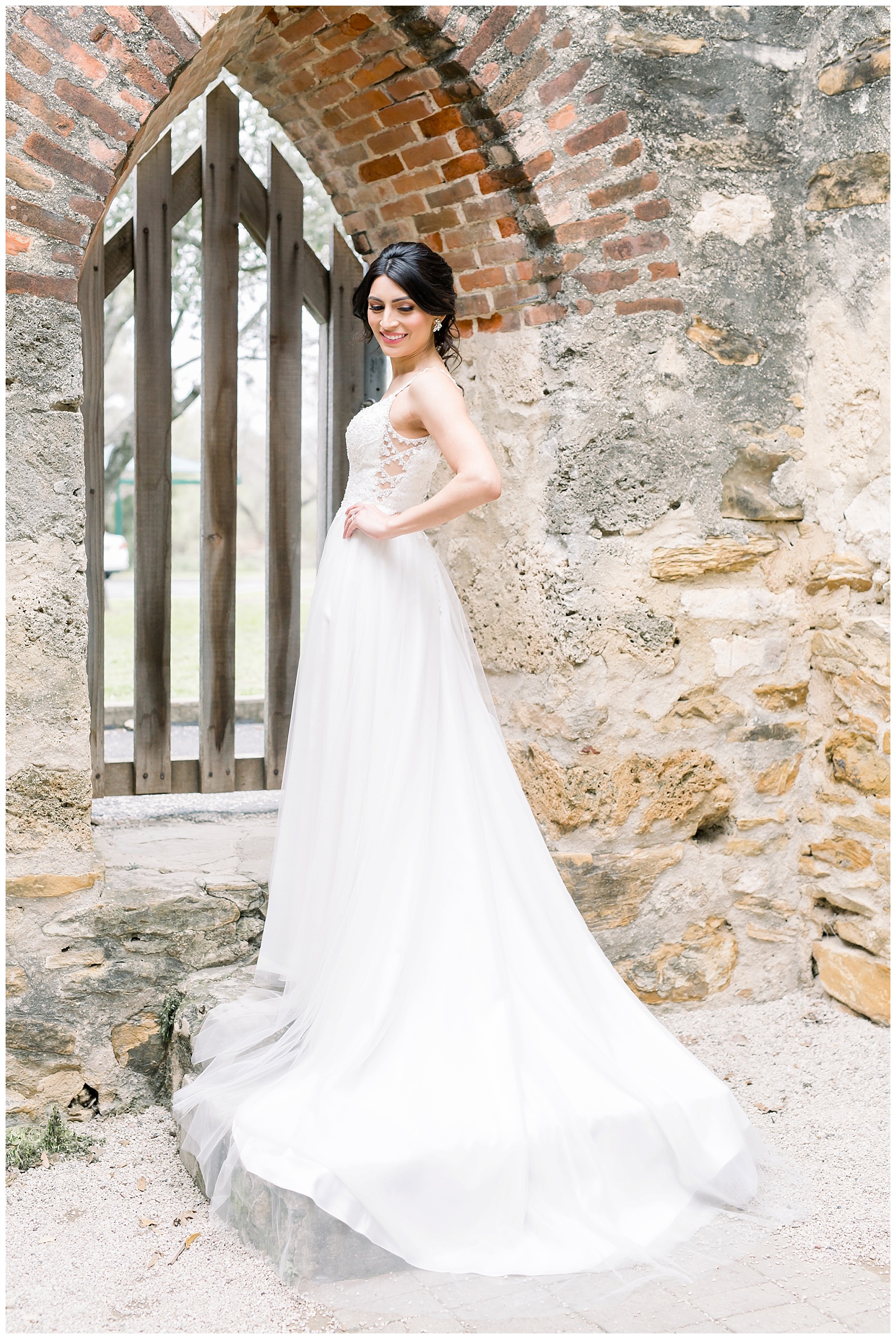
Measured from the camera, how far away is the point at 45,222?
2.59 metres

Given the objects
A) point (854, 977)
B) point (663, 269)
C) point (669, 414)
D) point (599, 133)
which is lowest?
point (854, 977)

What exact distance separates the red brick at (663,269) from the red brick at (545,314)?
0.91 ft

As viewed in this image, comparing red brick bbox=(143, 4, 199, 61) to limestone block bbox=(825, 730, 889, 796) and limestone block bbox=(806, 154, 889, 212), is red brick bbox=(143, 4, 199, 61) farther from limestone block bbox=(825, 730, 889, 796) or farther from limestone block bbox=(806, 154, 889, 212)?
limestone block bbox=(825, 730, 889, 796)

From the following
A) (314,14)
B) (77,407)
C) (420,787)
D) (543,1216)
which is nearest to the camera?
(543,1216)

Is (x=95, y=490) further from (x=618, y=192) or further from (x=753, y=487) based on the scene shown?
(x=753, y=487)

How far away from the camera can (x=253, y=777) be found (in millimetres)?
4074

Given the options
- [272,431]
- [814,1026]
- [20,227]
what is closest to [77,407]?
[20,227]

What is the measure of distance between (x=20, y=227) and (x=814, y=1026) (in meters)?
3.19

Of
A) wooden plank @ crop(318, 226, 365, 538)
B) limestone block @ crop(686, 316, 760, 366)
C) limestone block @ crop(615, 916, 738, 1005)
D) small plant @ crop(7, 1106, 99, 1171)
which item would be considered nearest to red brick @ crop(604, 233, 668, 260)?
limestone block @ crop(686, 316, 760, 366)

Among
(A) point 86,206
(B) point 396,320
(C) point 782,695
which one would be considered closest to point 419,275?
(B) point 396,320

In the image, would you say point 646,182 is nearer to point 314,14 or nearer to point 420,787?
point 314,14

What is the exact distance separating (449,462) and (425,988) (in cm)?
118

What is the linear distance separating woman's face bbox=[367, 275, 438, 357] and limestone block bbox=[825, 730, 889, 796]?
6.06ft

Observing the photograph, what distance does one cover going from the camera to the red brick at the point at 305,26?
307 centimetres
